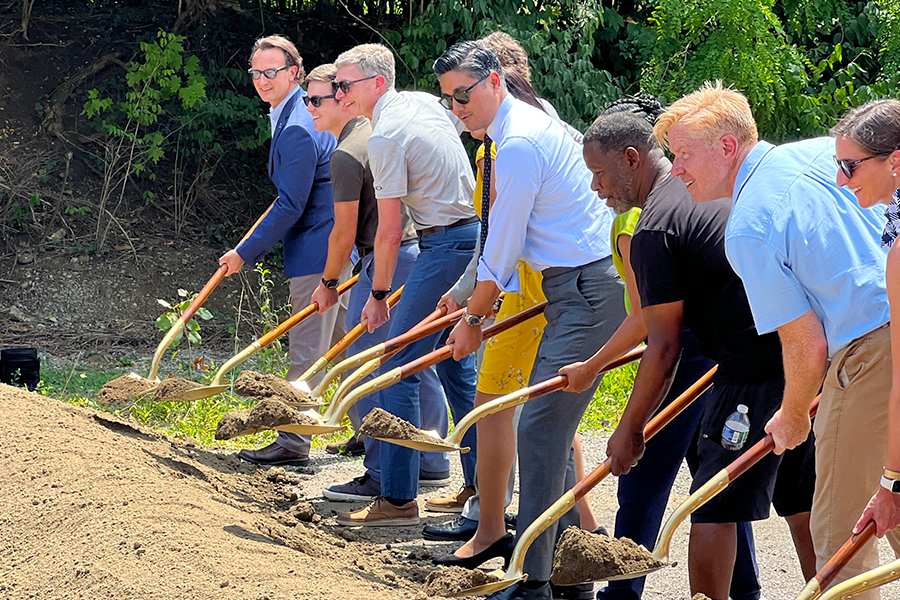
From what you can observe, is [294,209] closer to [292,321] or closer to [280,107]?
[280,107]

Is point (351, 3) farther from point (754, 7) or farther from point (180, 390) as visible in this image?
point (180, 390)

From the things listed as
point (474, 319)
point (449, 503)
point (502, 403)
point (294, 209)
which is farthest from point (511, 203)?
point (294, 209)

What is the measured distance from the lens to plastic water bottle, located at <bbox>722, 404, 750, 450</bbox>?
132 inches

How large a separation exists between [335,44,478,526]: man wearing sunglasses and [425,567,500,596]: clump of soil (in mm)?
1335

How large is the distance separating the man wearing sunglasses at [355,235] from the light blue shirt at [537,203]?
1.29 meters

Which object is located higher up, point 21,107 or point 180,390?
point 21,107

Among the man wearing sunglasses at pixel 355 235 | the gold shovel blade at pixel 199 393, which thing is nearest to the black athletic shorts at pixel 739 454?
the man wearing sunglasses at pixel 355 235

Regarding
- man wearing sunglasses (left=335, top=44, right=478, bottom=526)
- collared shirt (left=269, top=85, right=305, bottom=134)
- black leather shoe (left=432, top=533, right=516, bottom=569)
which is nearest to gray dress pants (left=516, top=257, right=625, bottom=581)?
black leather shoe (left=432, top=533, right=516, bottom=569)

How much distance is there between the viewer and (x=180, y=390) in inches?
207

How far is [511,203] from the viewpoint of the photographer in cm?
402

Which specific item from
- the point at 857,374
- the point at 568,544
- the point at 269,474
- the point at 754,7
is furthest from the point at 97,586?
the point at 754,7

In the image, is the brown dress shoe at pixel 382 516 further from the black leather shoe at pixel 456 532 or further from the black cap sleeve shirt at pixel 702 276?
the black cap sleeve shirt at pixel 702 276

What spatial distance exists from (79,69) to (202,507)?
874cm

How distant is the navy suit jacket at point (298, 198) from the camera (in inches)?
230
